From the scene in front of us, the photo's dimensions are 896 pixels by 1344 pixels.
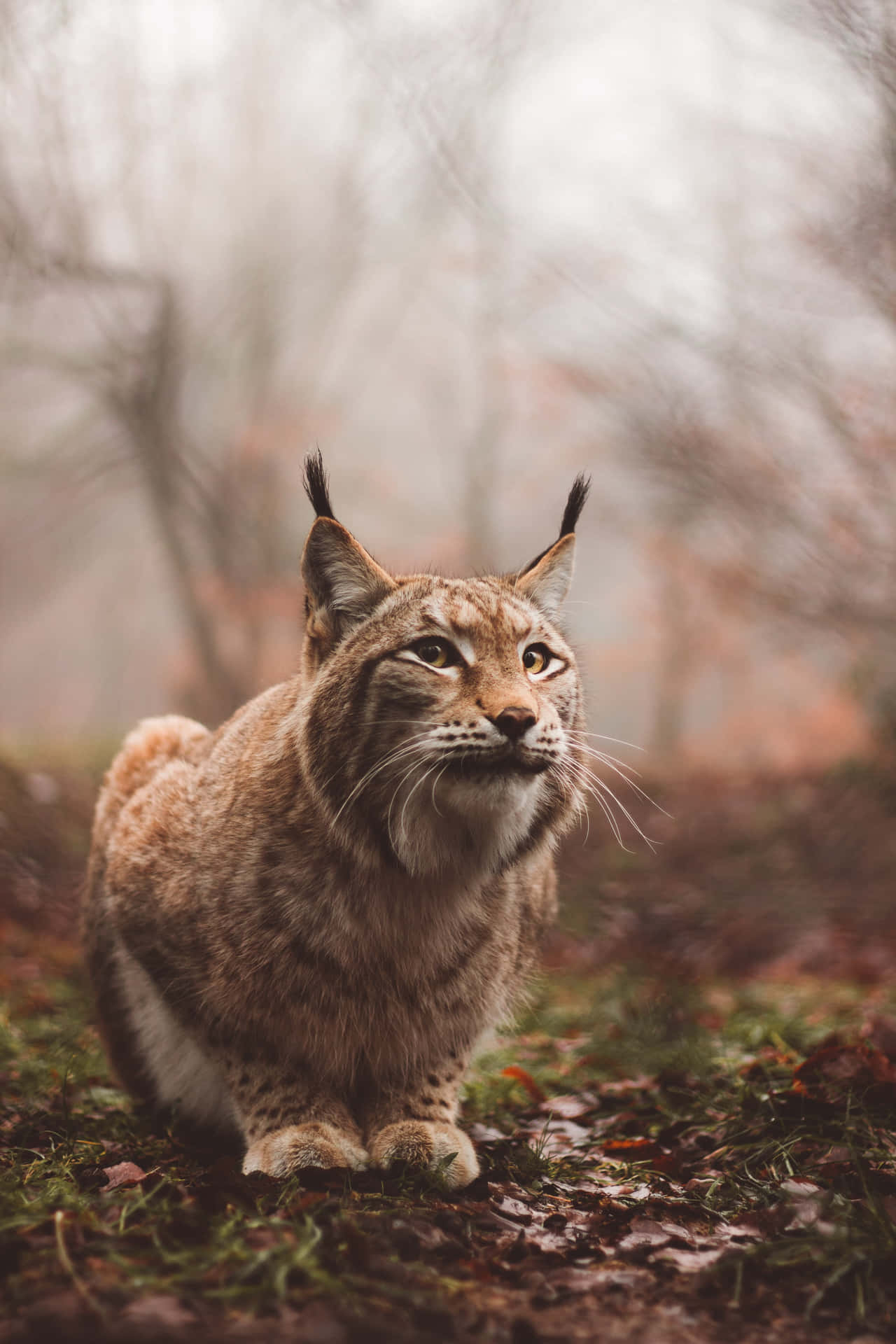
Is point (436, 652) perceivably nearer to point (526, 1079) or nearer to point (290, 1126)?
point (290, 1126)

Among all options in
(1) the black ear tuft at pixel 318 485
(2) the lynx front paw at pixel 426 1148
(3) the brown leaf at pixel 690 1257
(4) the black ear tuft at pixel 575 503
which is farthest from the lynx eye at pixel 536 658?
(3) the brown leaf at pixel 690 1257

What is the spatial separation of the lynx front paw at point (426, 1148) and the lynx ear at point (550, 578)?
166 centimetres

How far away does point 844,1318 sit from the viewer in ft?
7.28

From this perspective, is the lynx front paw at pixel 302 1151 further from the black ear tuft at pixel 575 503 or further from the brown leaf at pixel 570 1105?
the black ear tuft at pixel 575 503

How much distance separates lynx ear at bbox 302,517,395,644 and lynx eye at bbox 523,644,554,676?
1.57 feet

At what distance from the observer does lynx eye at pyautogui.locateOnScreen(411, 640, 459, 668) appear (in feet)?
10.4

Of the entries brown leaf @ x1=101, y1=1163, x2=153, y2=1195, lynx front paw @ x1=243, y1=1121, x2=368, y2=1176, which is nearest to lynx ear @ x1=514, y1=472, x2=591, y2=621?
lynx front paw @ x1=243, y1=1121, x2=368, y2=1176

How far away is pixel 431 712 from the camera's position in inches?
117

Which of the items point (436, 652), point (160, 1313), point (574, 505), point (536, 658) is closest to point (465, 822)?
point (436, 652)

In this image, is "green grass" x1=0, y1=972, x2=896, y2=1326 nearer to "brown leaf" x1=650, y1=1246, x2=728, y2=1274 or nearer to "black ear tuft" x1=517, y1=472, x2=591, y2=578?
"brown leaf" x1=650, y1=1246, x2=728, y2=1274

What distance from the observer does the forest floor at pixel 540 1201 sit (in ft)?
6.88

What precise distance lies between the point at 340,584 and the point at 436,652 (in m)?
0.42

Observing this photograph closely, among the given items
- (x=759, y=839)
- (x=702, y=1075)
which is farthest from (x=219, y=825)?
(x=759, y=839)

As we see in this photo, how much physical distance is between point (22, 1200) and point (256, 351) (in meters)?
15.7
